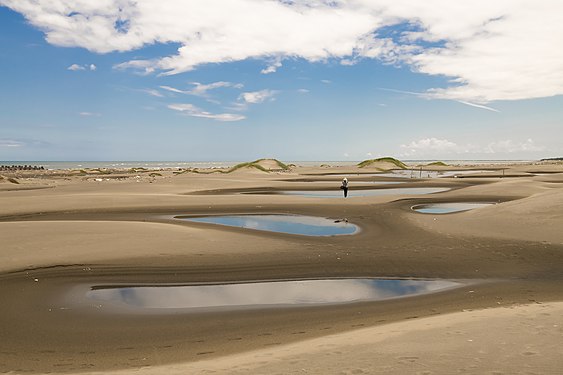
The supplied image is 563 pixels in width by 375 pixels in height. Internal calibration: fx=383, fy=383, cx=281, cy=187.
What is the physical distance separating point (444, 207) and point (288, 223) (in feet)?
45.9

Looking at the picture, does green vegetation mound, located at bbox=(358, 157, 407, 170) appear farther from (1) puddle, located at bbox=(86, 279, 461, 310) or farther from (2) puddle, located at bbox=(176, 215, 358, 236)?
(1) puddle, located at bbox=(86, 279, 461, 310)

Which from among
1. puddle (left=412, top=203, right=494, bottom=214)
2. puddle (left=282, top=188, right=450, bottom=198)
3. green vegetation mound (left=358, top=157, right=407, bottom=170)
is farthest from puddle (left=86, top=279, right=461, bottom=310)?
green vegetation mound (left=358, top=157, right=407, bottom=170)

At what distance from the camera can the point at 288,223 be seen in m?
23.9

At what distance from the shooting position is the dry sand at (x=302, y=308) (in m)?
6.88

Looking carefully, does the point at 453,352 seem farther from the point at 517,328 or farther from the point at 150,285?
the point at 150,285

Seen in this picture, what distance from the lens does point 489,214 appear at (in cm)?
2241

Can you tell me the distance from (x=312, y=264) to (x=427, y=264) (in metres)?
4.37

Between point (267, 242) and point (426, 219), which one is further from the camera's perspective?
point (426, 219)

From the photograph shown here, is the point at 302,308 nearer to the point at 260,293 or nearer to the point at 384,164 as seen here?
the point at 260,293

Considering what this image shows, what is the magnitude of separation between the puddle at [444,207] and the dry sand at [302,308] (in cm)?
371

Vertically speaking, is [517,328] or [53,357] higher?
[517,328]

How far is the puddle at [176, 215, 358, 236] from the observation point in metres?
21.0

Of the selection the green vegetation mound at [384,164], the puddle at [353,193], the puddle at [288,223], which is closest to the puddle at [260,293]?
the puddle at [288,223]

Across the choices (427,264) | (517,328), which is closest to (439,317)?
(517,328)
